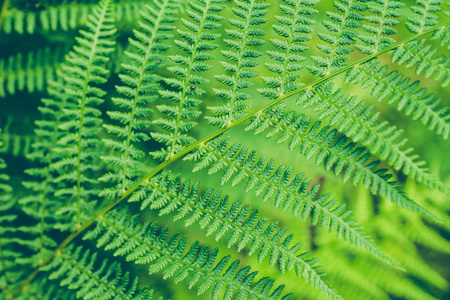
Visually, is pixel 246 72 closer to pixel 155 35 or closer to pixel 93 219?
pixel 155 35

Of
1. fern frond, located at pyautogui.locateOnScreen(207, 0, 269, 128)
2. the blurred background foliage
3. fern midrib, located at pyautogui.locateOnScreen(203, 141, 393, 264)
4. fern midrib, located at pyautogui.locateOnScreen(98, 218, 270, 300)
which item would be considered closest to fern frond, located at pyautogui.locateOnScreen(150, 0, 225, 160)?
fern frond, located at pyautogui.locateOnScreen(207, 0, 269, 128)

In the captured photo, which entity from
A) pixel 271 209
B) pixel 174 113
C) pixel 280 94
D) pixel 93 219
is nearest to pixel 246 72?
pixel 280 94

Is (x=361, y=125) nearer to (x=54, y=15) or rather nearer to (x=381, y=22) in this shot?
(x=381, y=22)

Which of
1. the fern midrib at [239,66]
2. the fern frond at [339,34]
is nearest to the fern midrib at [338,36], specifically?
the fern frond at [339,34]

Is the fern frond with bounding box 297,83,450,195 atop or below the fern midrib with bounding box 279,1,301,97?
below

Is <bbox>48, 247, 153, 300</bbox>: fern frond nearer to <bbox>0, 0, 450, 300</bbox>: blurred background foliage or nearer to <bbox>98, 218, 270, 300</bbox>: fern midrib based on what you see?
<bbox>98, 218, 270, 300</bbox>: fern midrib

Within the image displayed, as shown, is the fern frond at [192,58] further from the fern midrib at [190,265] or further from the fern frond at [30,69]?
the fern frond at [30,69]
